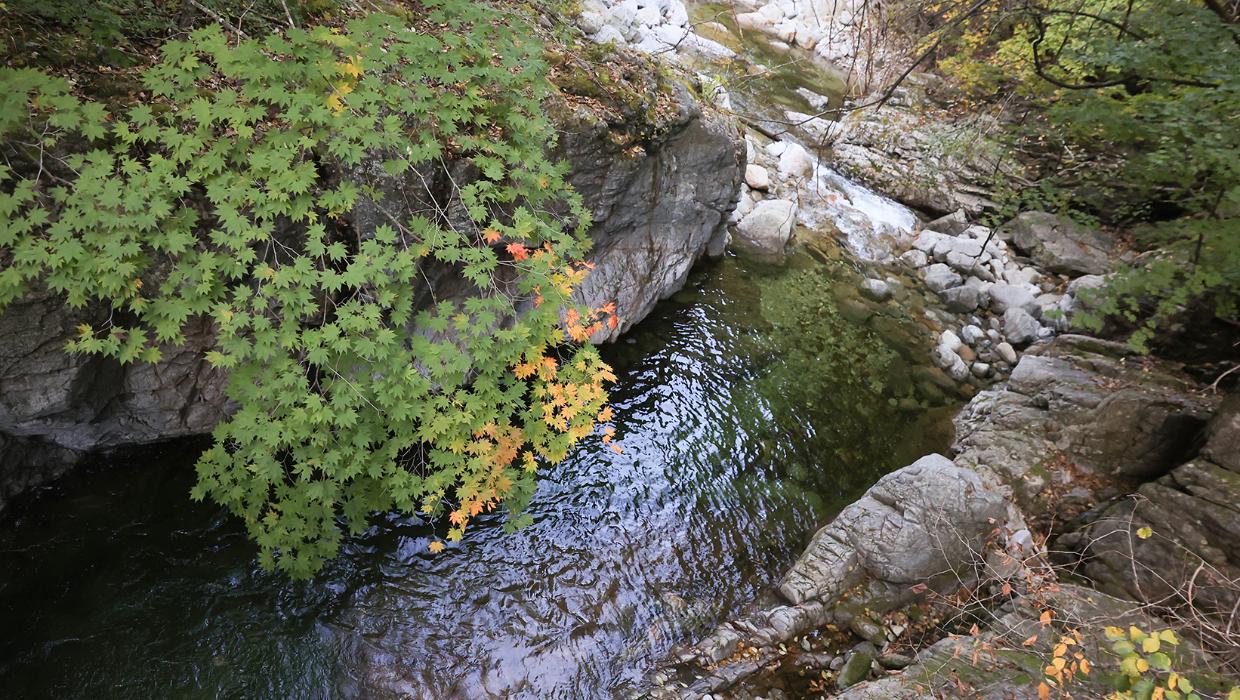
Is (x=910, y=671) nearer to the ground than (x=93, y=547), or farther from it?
farther from it

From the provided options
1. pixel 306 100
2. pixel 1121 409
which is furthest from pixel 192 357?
pixel 1121 409

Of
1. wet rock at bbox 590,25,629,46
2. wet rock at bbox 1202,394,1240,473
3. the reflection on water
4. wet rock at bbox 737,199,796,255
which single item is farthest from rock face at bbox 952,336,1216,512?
wet rock at bbox 590,25,629,46

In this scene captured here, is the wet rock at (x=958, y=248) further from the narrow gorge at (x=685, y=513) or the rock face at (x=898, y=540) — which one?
the rock face at (x=898, y=540)

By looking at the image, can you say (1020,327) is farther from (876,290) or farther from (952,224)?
(952,224)

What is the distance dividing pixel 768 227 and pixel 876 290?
242 cm

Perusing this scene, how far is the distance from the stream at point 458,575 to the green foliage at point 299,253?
602 mm

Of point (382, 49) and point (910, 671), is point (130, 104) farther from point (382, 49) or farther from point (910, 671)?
point (910, 671)

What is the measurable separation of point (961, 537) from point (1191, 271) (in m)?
4.64

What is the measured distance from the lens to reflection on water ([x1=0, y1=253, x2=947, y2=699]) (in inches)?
168

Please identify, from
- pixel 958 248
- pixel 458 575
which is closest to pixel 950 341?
pixel 958 248

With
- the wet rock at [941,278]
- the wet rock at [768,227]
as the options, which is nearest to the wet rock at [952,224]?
the wet rock at [941,278]

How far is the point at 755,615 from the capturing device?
5270 mm

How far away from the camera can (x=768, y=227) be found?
35.2ft

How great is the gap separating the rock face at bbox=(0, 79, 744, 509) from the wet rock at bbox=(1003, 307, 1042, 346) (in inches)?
256
